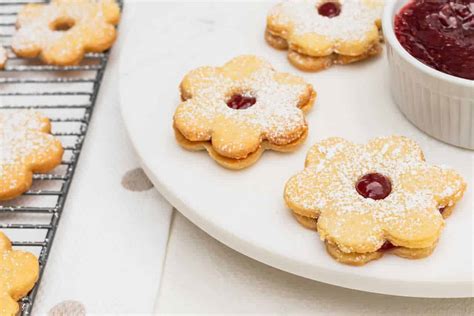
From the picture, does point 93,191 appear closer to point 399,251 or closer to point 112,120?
point 112,120

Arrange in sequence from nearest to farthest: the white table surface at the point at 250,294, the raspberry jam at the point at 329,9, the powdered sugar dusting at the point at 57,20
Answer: the white table surface at the point at 250,294
the raspberry jam at the point at 329,9
the powdered sugar dusting at the point at 57,20

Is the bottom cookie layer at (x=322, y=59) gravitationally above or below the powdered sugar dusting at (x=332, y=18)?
below

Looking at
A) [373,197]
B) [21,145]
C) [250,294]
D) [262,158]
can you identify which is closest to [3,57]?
[21,145]

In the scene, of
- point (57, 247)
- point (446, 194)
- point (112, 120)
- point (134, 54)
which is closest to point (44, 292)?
point (57, 247)

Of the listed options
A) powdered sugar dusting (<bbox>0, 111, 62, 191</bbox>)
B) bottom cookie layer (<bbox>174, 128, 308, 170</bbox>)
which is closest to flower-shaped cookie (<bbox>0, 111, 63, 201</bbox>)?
powdered sugar dusting (<bbox>0, 111, 62, 191</bbox>)

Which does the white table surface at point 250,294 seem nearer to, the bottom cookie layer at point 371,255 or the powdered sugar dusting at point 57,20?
the bottom cookie layer at point 371,255

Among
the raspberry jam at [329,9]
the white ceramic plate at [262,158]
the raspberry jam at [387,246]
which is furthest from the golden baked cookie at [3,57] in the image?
the raspberry jam at [387,246]

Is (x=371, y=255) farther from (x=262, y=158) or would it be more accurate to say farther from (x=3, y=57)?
(x=3, y=57)

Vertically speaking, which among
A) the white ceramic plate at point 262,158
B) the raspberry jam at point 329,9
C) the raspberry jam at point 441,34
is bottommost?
the white ceramic plate at point 262,158
